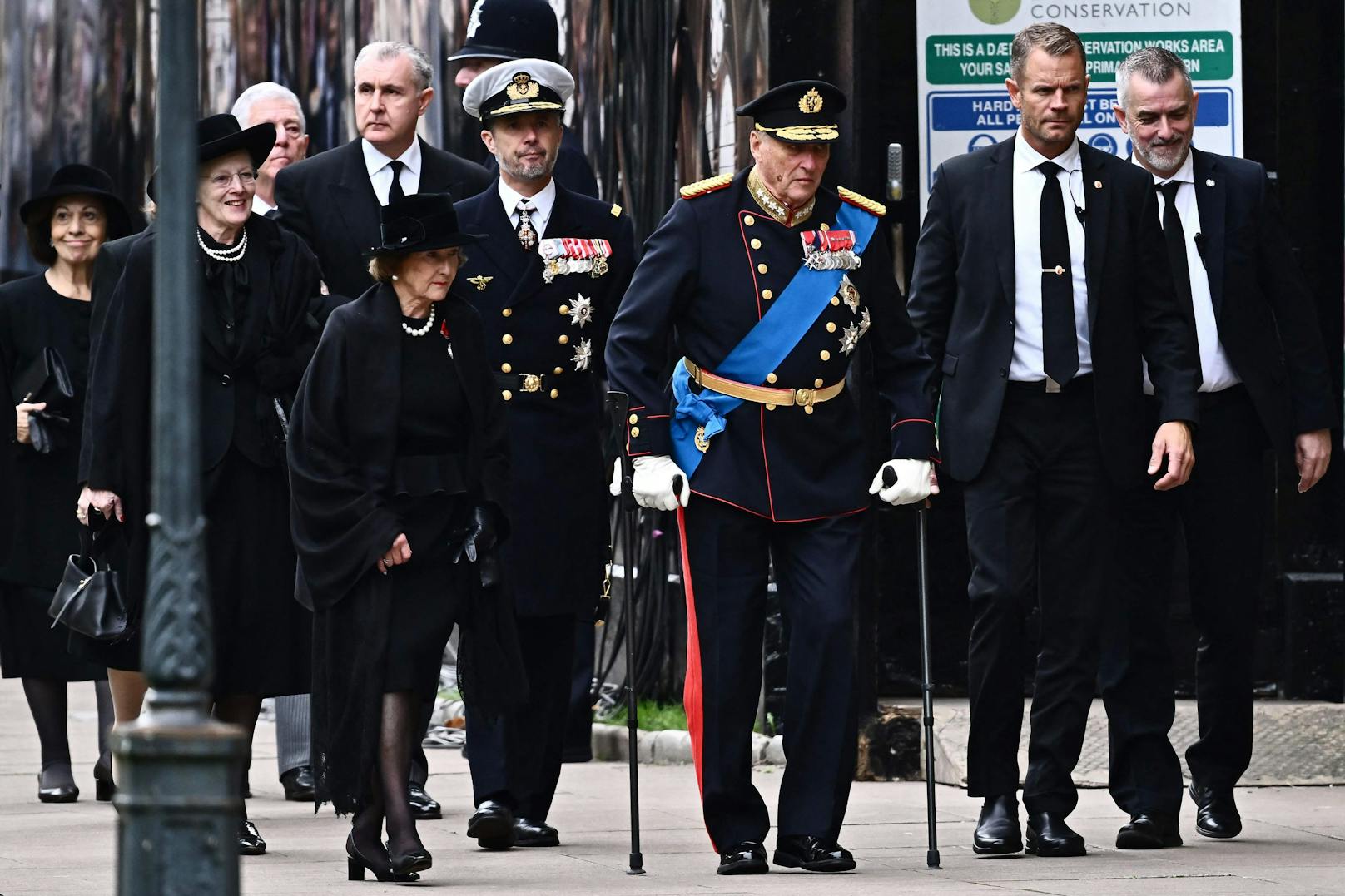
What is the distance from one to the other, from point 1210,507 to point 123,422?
10.6 ft

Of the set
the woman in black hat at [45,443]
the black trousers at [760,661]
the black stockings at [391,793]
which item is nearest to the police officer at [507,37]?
the woman in black hat at [45,443]

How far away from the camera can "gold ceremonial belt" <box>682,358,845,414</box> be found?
26.4ft

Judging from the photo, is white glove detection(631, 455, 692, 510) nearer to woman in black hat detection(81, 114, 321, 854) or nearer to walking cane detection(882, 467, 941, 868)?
walking cane detection(882, 467, 941, 868)

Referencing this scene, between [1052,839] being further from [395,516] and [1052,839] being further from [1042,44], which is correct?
[1042,44]

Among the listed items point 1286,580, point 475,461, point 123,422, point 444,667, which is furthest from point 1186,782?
point 444,667

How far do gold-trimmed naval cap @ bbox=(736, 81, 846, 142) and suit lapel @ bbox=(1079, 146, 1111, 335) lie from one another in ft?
2.61

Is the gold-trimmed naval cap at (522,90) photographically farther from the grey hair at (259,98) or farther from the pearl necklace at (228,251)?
the grey hair at (259,98)

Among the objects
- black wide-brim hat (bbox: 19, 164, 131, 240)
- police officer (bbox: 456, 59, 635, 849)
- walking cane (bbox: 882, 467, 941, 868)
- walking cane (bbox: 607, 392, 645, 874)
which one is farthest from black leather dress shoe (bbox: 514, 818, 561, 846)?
black wide-brim hat (bbox: 19, 164, 131, 240)

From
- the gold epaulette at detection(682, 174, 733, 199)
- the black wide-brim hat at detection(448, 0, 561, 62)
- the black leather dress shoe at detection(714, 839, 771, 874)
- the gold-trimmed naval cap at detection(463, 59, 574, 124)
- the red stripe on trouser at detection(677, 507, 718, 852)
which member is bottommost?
the black leather dress shoe at detection(714, 839, 771, 874)

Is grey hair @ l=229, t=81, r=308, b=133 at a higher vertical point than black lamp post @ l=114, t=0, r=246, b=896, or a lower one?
higher

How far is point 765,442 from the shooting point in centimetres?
802

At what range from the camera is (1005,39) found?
33.8 feet

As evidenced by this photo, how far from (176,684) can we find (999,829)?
3.62 m

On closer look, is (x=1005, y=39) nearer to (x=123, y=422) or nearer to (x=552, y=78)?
(x=552, y=78)
